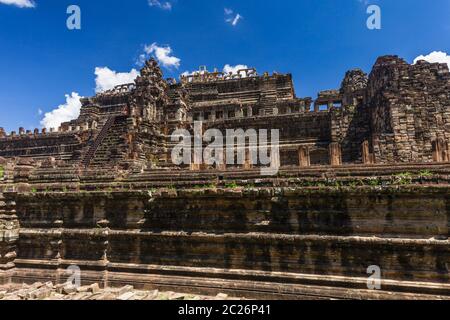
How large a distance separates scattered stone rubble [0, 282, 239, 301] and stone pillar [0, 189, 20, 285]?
3.11 ft

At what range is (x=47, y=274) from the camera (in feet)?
37.7

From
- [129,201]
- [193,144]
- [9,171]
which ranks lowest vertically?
[129,201]

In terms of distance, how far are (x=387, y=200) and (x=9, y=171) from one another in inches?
630

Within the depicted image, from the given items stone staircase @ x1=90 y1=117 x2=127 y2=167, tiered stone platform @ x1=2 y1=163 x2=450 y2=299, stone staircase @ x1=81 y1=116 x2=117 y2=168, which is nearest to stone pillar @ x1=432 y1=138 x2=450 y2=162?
tiered stone platform @ x1=2 y1=163 x2=450 y2=299

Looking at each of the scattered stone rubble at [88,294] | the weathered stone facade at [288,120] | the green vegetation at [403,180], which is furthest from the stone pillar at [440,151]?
the scattered stone rubble at [88,294]

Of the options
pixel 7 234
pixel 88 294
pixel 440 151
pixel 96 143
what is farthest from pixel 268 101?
pixel 88 294

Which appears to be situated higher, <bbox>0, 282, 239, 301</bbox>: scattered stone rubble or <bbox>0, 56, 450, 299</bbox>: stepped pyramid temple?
<bbox>0, 56, 450, 299</bbox>: stepped pyramid temple

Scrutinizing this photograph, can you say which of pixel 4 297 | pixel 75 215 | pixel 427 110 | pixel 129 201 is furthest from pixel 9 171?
pixel 427 110

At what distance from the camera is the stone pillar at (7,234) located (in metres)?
11.6

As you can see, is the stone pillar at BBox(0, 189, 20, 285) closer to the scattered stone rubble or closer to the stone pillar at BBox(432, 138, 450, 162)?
the scattered stone rubble

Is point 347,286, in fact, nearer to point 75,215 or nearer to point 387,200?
point 387,200

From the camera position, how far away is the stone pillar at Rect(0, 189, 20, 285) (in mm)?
11573
